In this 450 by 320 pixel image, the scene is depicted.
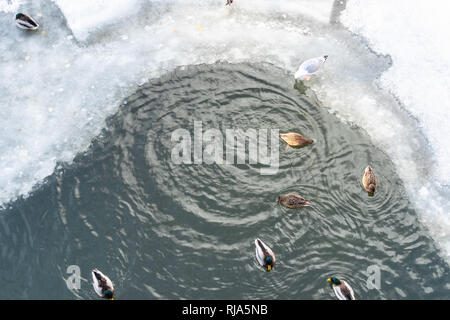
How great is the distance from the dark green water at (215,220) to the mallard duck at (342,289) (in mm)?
140

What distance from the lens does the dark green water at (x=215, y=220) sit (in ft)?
17.9

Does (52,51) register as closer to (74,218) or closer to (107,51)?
(107,51)

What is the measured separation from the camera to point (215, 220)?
230 inches

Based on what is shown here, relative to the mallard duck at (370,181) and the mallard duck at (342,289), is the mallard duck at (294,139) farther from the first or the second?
the mallard duck at (342,289)

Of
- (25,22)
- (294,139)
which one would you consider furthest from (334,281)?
(25,22)

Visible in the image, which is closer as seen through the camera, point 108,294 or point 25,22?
point 108,294

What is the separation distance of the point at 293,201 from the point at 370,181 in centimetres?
113

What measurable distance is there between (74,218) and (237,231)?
2.24 m

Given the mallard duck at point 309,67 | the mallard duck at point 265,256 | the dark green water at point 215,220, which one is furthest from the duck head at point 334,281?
the mallard duck at point 309,67

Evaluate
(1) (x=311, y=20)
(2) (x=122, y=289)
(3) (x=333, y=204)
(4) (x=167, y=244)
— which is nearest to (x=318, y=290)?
(3) (x=333, y=204)

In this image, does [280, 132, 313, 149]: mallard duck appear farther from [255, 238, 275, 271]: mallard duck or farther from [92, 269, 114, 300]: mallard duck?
[92, 269, 114, 300]: mallard duck

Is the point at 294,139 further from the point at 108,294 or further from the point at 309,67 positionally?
the point at 108,294

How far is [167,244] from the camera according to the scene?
5668 mm

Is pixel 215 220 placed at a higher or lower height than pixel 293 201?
lower
